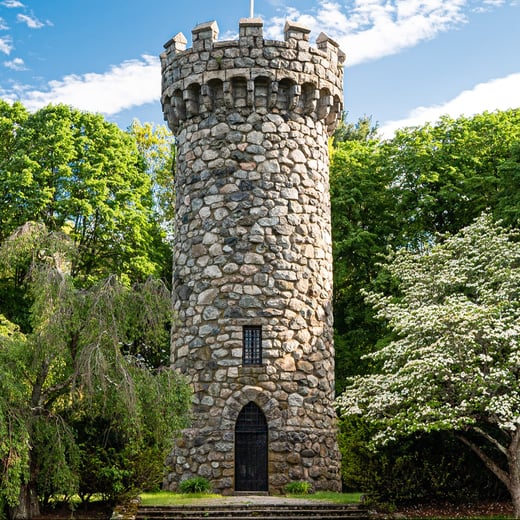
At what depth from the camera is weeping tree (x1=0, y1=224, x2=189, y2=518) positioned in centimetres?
1166

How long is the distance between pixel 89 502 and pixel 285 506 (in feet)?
11.9

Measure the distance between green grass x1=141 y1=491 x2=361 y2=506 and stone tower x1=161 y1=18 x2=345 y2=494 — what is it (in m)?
0.65

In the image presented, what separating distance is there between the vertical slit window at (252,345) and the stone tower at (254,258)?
0.03m

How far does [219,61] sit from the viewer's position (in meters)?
18.7

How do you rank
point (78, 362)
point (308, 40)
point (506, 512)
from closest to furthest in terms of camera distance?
point (78, 362) < point (506, 512) < point (308, 40)

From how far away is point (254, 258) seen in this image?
17938 millimetres

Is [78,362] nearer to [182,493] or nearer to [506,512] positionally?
[182,493]

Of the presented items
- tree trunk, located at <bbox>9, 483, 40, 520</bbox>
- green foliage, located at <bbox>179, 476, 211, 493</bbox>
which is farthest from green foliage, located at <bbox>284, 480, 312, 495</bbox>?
tree trunk, located at <bbox>9, 483, 40, 520</bbox>

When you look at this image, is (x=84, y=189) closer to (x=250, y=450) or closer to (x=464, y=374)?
(x=250, y=450)

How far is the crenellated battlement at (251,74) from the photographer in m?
18.5

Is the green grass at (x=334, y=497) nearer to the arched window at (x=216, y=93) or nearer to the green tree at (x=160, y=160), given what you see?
the arched window at (x=216, y=93)

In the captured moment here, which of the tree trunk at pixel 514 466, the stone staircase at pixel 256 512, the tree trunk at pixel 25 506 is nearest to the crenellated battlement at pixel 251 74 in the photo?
the tree trunk at pixel 514 466

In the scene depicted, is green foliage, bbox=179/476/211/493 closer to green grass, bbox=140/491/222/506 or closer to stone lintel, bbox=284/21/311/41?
green grass, bbox=140/491/222/506

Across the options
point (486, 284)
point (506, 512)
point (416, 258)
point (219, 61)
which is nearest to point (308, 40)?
point (219, 61)
